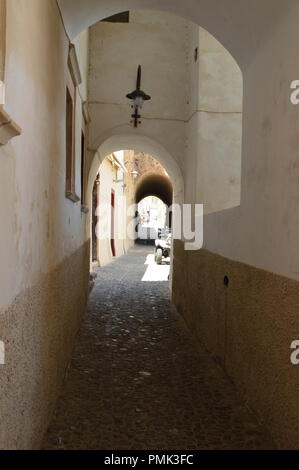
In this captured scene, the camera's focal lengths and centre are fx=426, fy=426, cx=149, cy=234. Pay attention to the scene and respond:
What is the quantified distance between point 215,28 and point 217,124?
2522mm

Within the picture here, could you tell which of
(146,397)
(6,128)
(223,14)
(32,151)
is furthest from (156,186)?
(6,128)

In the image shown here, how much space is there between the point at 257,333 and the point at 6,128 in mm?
2533

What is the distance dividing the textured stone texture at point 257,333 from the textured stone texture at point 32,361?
5.32ft

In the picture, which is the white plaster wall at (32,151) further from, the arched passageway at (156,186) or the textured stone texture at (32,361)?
the arched passageway at (156,186)

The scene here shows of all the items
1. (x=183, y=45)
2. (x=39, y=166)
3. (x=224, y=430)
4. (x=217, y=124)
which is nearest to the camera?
(x=39, y=166)

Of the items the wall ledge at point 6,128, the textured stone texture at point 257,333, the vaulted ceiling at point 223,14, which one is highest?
the vaulted ceiling at point 223,14

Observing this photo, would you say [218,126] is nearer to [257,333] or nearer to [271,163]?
[271,163]

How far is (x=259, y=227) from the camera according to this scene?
3459 millimetres

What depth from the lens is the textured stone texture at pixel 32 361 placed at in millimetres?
1993

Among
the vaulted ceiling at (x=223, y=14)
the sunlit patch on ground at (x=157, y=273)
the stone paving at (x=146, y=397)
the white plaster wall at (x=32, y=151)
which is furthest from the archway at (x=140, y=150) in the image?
the white plaster wall at (x=32, y=151)

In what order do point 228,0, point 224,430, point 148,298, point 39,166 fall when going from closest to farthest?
point 39,166
point 224,430
point 228,0
point 148,298

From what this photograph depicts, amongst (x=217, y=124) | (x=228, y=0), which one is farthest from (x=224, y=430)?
(x=217, y=124)

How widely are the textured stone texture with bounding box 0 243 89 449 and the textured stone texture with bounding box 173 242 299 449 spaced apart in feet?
5.32

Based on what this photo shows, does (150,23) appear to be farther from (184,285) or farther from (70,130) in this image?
(184,285)
